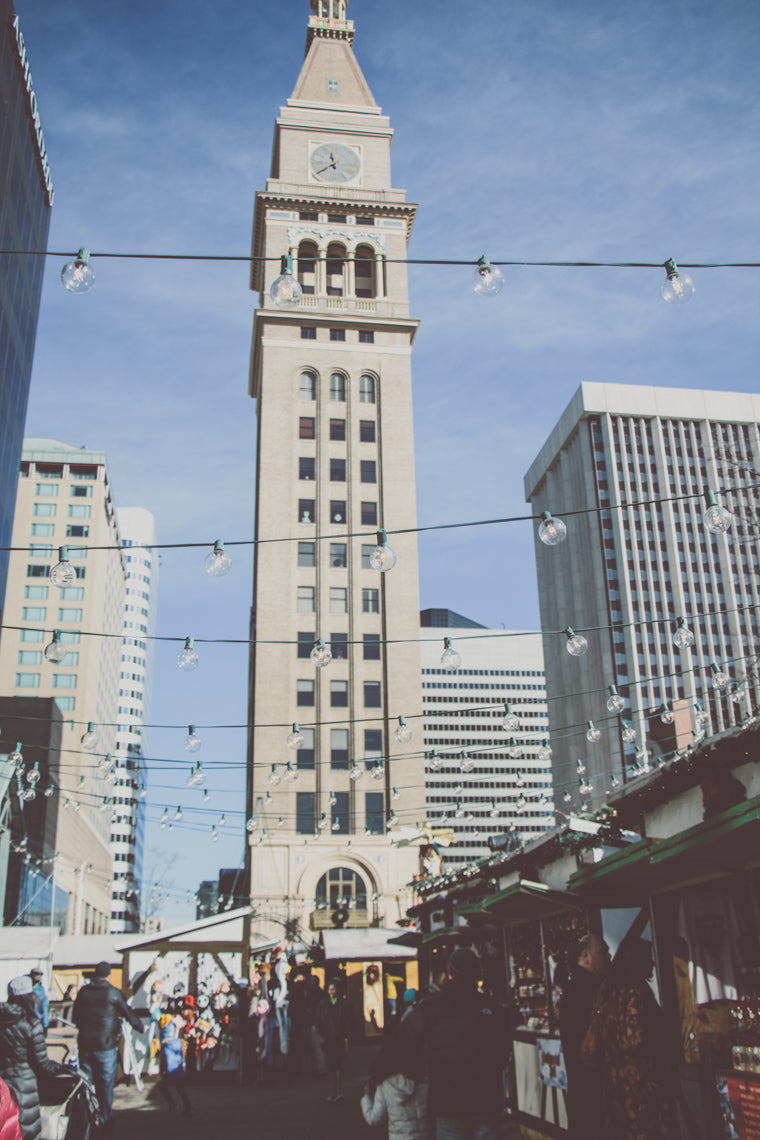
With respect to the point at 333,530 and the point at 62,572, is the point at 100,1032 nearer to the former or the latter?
the point at 62,572

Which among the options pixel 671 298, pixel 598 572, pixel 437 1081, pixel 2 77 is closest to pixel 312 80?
pixel 2 77

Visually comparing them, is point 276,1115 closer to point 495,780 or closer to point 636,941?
point 636,941

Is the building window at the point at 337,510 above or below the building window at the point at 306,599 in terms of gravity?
above

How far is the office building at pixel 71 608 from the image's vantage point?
306ft

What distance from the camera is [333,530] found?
54.8m

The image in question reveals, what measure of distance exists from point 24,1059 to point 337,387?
54.7 m

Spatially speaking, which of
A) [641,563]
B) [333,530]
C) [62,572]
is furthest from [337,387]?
A: [641,563]

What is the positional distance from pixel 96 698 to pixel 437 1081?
339ft

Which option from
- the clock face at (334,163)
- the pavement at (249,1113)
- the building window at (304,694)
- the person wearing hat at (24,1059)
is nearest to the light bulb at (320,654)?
the pavement at (249,1113)

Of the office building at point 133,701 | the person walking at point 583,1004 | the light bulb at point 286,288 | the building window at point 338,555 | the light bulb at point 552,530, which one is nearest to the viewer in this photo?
the person walking at point 583,1004

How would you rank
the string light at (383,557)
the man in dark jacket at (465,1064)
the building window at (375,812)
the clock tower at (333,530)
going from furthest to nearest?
the building window at (375,812), the clock tower at (333,530), the string light at (383,557), the man in dark jacket at (465,1064)

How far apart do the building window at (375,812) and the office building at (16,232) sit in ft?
72.4

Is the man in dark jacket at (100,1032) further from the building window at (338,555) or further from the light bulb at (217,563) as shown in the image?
the building window at (338,555)

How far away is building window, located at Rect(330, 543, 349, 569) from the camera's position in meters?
55.2
